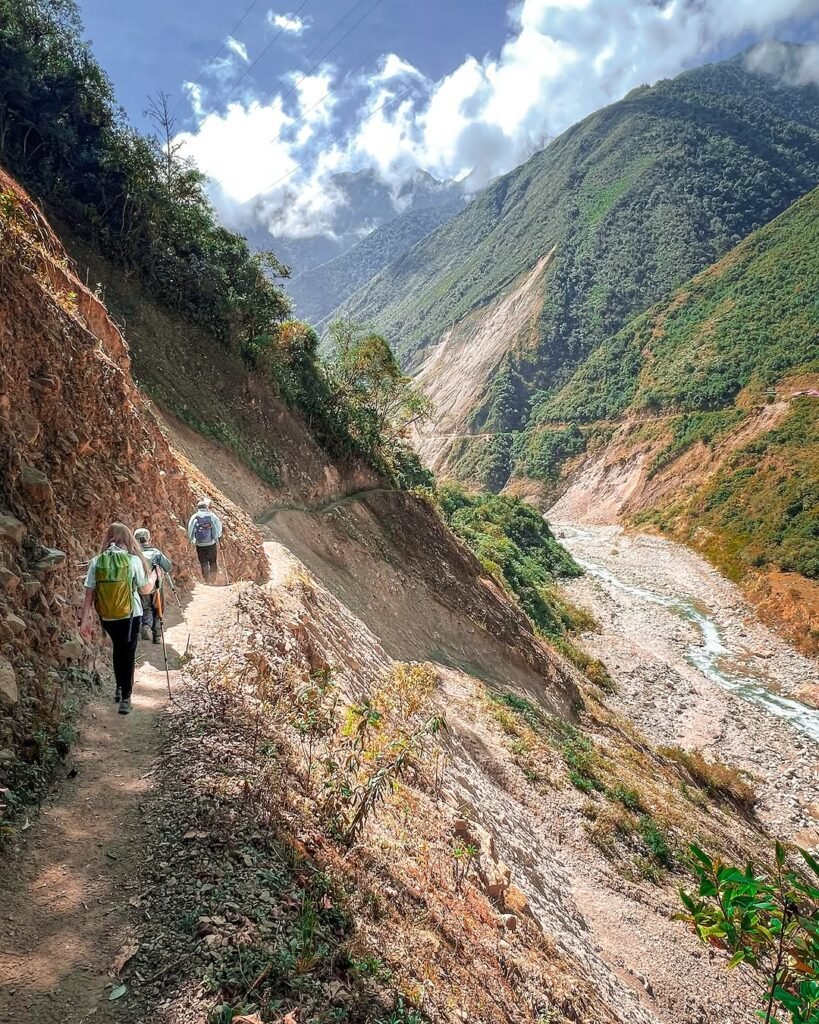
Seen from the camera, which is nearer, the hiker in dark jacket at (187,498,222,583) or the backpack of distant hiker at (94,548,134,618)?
the backpack of distant hiker at (94,548,134,618)

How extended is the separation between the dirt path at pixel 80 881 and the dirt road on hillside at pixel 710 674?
25512mm

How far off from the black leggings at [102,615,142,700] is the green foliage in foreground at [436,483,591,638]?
25867 millimetres

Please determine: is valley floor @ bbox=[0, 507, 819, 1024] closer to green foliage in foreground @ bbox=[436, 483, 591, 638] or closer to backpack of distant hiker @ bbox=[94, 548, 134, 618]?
backpack of distant hiker @ bbox=[94, 548, 134, 618]

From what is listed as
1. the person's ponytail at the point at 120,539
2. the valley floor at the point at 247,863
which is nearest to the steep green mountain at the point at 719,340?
the valley floor at the point at 247,863

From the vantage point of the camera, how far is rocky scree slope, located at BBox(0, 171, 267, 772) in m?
4.86

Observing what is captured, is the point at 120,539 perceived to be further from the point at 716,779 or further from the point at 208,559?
the point at 716,779

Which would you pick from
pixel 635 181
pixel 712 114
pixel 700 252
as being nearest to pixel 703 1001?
pixel 700 252

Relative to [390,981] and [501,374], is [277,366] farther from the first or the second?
[501,374]

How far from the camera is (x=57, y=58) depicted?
18.0 metres

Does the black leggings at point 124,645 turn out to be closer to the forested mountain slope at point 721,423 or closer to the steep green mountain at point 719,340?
the forested mountain slope at point 721,423

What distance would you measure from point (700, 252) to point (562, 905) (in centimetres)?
13973

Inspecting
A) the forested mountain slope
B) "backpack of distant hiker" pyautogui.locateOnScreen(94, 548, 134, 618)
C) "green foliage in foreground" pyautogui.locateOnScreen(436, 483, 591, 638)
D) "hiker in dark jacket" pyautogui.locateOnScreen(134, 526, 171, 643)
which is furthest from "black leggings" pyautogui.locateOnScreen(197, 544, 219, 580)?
the forested mountain slope

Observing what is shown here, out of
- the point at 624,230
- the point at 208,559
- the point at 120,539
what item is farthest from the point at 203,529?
the point at 624,230

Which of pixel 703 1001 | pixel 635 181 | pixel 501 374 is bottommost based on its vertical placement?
pixel 703 1001
